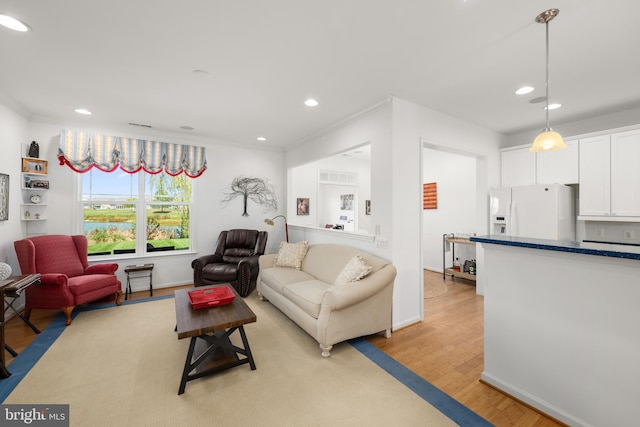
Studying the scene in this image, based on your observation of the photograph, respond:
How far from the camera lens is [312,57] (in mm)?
2350

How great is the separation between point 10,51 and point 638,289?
15.7ft

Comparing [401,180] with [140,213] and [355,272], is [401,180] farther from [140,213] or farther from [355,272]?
[140,213]

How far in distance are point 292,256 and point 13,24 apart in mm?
3533

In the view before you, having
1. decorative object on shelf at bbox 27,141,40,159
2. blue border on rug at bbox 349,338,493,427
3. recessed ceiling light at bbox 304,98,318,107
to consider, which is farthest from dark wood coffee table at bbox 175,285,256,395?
decorative object on shelf at bbox 27,141,40,159

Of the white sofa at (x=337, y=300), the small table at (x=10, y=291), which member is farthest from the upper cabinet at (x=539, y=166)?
the small table at (x=10, y=291)

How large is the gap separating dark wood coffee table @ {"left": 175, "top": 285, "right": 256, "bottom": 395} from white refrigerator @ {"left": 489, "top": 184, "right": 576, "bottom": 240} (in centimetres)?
396

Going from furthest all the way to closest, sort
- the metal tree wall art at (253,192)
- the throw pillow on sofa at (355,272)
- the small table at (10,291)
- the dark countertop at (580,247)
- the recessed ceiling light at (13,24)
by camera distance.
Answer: the metal tree wall art at (253,192) → the throw pillow on sofa at (355,272) → the small table at (10,291) → the recessed ceiling light at (13,24) → the dark countertop at (580,247)

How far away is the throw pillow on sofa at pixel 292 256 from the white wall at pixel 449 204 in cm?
329

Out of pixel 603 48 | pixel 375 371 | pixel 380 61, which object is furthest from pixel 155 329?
pixel 603 48

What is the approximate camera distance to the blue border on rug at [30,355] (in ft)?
6.93

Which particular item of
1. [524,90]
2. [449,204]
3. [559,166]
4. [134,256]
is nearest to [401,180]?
[524,90]

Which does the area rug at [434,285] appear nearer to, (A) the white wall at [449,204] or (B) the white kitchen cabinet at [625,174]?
(A) the white wall at [449,204]

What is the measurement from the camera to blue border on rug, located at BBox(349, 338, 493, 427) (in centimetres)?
181

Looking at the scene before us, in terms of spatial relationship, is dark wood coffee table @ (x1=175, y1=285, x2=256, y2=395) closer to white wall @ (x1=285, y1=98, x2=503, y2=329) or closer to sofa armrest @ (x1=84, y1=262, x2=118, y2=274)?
white wall @ (x1=285, y1=98, x2=503, y2=329)
